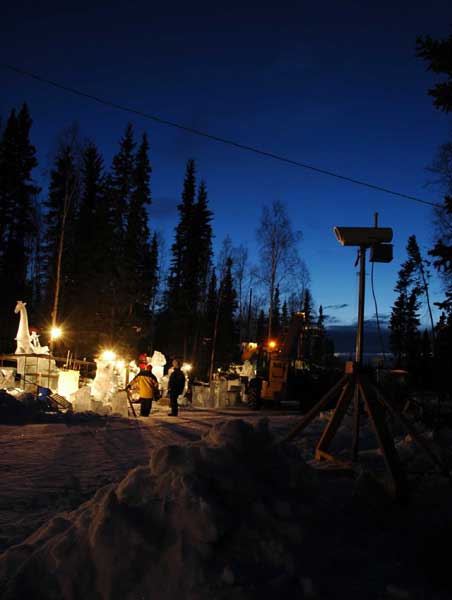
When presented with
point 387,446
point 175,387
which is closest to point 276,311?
point 175,387

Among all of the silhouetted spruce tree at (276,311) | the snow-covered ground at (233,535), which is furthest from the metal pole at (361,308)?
the silhouetted spruce tree at (276,311)

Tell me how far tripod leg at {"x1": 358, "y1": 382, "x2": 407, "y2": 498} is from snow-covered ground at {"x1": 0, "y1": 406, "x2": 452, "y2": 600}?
5.6 inches

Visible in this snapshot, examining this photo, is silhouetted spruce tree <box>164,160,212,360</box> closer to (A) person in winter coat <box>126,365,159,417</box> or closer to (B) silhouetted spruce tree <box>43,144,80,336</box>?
(B) silhouetted spruce tree <box>43,144,80,336</box>

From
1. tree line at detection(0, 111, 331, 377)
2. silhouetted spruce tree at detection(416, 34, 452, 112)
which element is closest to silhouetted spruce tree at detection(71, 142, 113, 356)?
tree line at detection(0, 111, 331, 377)

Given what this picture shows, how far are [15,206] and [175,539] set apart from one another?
3714cm

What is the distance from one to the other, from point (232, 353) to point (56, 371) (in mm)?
28822

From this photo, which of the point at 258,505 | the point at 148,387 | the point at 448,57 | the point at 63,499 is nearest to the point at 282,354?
the point at 148,387

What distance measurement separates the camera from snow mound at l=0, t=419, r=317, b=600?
2533 millimetres

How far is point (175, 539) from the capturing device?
2703 mm

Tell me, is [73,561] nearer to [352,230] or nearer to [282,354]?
[352,230]

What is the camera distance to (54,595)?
2551mm

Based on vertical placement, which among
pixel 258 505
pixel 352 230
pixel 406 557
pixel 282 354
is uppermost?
pixel 352 230

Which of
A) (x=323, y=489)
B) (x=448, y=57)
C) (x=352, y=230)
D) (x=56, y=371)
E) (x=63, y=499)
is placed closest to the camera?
(x=323, y=489)

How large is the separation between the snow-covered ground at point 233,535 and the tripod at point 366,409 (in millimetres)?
212
